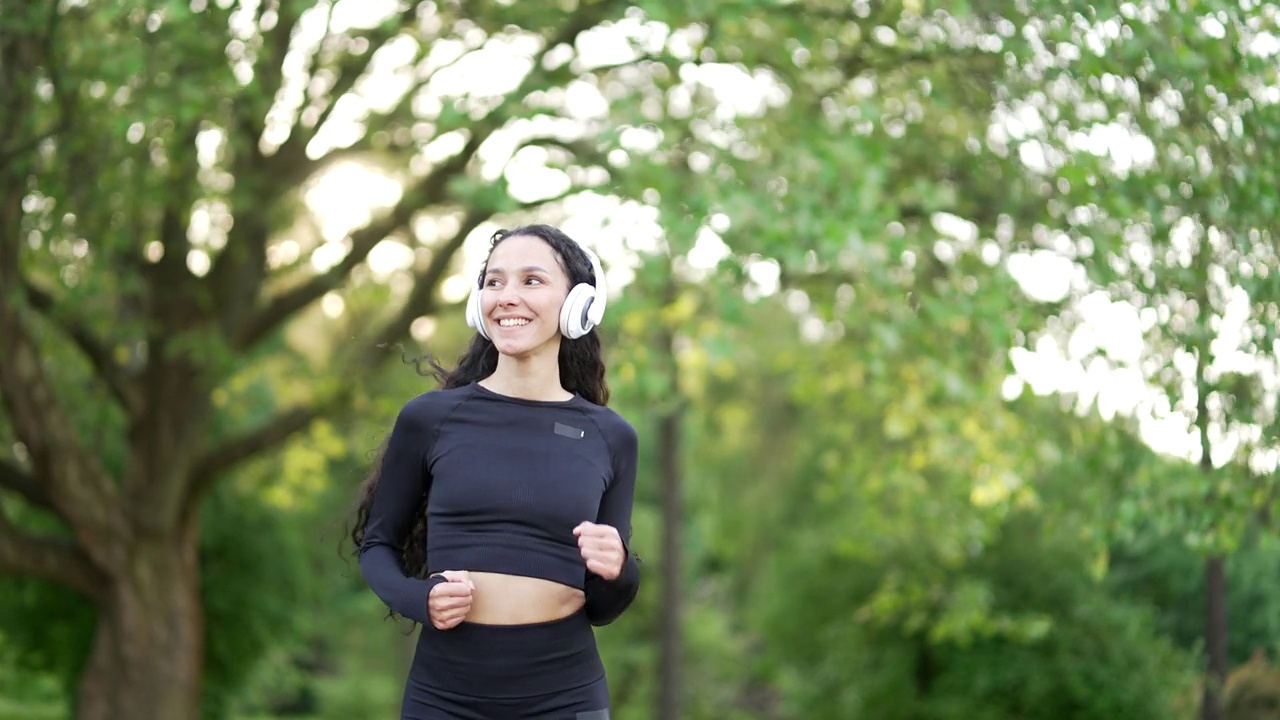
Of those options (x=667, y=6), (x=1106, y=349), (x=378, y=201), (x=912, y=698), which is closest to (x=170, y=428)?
(x=378, y=201)

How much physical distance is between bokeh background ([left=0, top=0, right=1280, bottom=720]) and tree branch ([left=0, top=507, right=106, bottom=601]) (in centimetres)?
3

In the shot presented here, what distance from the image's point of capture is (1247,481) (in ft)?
21.9

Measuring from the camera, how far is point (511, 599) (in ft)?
10.7

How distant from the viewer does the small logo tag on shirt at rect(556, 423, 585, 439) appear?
342 centimetres

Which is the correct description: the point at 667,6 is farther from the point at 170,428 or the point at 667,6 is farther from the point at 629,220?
the point at 170,428

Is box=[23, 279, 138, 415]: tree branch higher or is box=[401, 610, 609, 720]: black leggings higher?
box=[401, 610, 609, 720]: black leggings

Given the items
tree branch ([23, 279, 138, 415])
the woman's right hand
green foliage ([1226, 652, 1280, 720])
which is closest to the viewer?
the woman's right hand

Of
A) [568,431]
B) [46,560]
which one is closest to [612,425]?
[568,431]

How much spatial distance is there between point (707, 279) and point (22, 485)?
19.9ft

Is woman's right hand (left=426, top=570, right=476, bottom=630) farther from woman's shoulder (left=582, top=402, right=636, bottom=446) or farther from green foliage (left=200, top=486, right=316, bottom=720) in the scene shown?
green foliage (left=200, top=486, right=316, bottom=720)

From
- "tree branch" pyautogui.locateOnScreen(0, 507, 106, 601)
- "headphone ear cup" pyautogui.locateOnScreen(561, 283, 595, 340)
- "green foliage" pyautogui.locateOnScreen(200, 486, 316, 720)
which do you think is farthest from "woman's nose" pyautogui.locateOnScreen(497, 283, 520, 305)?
"green foliage" pyautogui.locateOnScreen(200, 486, 316, 720)

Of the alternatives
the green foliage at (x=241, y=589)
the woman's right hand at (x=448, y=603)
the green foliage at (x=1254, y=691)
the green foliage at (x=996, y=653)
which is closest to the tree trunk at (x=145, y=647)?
the green foliage at (x=241, y=589)

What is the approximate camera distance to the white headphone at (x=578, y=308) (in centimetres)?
351

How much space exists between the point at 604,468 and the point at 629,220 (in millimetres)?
4722
